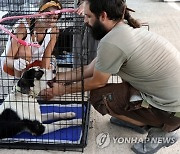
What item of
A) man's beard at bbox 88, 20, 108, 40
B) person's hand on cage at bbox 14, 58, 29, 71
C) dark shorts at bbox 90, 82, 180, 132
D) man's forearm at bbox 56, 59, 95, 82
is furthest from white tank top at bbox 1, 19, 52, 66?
dark shorts at bbox 90, 82, 180, 132

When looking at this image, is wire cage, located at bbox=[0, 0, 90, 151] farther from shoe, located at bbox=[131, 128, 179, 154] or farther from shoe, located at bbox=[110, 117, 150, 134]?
shoe, located at bbox=[131, 128, 179, 154]

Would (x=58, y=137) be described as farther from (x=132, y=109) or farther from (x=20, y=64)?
(x=20, y=64)

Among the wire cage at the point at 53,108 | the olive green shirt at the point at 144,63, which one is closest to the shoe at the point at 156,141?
the olive green shirt at the point at 144,63

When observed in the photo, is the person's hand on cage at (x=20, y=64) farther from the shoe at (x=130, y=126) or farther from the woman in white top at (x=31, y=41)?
the shoe at (x=130, y=126)

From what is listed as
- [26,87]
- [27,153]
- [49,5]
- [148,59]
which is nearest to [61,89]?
[26,87]

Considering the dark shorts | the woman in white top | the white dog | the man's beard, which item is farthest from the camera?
the woman in white top

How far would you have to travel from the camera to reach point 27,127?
105 inches

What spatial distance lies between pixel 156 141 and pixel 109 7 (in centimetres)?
101

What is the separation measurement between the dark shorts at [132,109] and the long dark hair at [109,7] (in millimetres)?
531

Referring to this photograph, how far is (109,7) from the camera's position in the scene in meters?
2.26

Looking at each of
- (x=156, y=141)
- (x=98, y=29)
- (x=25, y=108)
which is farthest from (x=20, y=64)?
(x=156, y=141)

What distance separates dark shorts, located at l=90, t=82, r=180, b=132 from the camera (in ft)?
8.13

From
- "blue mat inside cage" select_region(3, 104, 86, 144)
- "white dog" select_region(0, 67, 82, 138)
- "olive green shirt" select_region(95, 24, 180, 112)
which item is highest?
"olive green shirt" select_region(95, 24, 180, 112)

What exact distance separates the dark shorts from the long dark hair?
531mm
